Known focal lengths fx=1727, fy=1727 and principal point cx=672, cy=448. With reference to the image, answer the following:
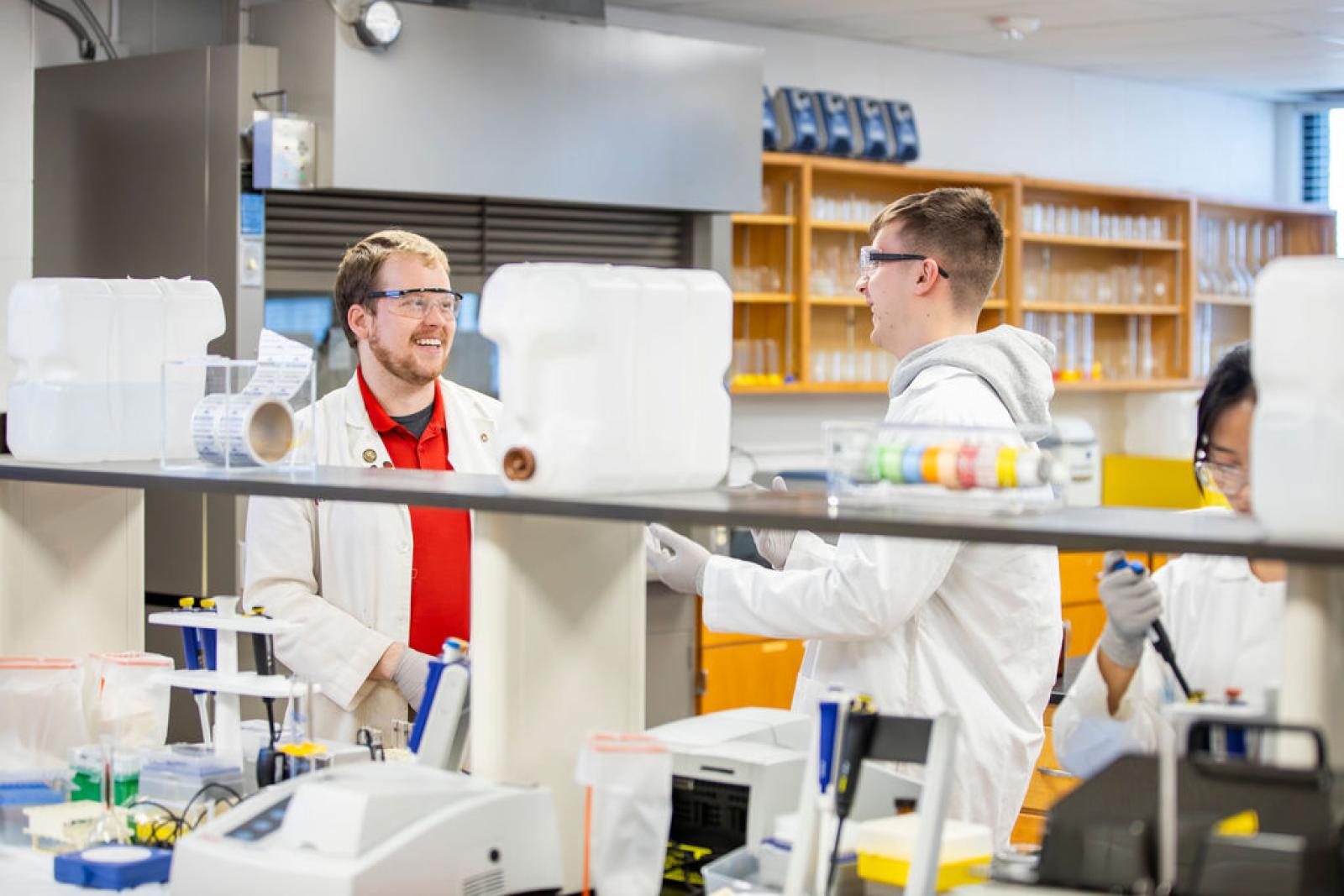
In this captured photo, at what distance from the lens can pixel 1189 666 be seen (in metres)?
1.76

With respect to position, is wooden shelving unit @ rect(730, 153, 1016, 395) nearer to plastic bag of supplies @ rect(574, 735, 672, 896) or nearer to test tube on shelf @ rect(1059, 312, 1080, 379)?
test tube on shelf @ rect(1059, 312, 1080, 379)

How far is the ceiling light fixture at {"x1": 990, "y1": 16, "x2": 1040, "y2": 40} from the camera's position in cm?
629

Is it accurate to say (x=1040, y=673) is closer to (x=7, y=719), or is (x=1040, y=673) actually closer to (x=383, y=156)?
(x=7, y=719)

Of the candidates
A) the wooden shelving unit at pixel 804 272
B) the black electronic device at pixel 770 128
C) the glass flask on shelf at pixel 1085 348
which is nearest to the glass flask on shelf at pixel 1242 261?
the glass flask on shelf at pixel 1085 348

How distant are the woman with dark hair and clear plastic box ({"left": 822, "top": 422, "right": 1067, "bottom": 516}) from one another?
0.11m

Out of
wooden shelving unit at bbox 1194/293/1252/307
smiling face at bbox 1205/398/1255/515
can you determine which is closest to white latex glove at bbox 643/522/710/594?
smiling face at bbox 1205/398/1255/515

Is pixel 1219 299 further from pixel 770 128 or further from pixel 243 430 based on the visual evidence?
pixel 243 430

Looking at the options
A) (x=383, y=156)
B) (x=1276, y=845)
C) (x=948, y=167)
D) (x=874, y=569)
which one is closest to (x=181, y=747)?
(x=874, y=569)

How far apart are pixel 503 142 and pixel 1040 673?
2.73 meters

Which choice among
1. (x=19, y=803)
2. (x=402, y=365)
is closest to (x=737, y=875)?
(x=19, y=803)

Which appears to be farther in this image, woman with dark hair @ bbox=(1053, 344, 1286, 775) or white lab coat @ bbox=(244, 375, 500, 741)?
white lab coat @ bbox=(244, 375, 500, 741)

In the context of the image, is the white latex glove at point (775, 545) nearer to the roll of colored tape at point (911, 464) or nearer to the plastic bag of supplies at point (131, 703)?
the plastic bag of supplies at point (131, 703)

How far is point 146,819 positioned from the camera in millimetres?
2195

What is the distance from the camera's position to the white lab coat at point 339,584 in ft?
9.49
